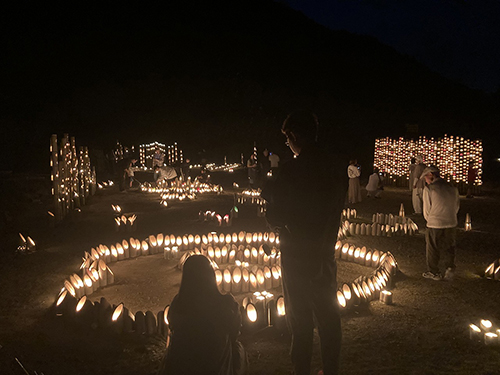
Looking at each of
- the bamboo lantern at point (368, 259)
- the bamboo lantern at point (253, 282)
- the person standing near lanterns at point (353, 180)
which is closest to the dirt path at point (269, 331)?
the bamboo lantern at point (368, 259)

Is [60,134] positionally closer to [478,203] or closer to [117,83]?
[117,83]

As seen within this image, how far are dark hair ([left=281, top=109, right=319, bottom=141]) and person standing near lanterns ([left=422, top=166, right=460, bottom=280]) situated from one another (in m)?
4.66

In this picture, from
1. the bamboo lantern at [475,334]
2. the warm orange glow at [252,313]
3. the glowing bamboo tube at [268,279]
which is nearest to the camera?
the bamboo lantern at [475,334]

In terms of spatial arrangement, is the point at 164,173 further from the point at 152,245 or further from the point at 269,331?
the point at 269,331

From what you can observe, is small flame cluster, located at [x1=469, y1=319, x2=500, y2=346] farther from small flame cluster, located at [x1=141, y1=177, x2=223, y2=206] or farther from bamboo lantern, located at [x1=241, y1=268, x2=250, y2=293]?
small flame cluster, located at [x1=141, y1=177, x2=223, y2=206]

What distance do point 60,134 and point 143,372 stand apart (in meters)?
44.4

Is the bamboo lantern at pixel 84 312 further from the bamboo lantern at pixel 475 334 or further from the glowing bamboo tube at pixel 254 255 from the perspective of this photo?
the bamboo lantern at pixel 475 334

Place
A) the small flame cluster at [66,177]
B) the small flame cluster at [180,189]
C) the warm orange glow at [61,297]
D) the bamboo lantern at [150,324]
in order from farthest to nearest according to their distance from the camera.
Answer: the small flame cluster at [180,189] < the small flame cluster at [66,177] < the warm orange glow at [61,297] < the bamboo lantern at [150,324]

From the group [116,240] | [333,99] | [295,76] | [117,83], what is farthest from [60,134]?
[295,76]

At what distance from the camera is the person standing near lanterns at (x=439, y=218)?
7.11 m

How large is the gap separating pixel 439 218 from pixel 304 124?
481 centimetres

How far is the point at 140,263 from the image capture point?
27.3 feet

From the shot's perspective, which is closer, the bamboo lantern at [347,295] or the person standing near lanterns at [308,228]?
the person standing near lanterns at [308,228]

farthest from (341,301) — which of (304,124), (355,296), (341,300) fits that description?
(304,124)
